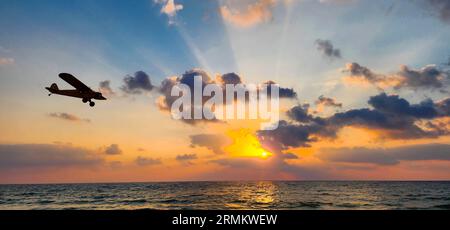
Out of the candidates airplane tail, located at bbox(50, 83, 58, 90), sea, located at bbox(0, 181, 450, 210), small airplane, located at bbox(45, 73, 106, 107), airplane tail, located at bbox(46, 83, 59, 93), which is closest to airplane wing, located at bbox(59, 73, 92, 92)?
small airplane, located at bbox(45, 73, 106, 107)

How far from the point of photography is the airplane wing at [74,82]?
33456mm

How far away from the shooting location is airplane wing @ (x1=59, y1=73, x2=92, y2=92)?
33.5 metres

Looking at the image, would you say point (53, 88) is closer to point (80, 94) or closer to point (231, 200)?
point (80, 94)

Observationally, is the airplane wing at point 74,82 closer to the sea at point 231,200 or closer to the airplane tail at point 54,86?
the airplane tail at point 54,86

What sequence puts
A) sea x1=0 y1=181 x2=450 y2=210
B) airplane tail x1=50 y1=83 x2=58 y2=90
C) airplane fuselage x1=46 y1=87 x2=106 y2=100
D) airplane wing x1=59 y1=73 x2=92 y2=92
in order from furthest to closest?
sea x1=0 y1=181 x2=450 y2=210, airplane tail x1=50 y1=83 x2=58 y2=90, airplane fuselage x1=46 y1=87 x2=106 y2=100, airplane wing x1=59 y1=73 x2=92 y2=92

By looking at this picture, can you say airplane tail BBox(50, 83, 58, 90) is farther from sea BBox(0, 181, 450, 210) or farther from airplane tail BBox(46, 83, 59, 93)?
sea BBox(0, 181, 450, 210)

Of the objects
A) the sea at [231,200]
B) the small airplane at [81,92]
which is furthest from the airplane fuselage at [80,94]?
the sea at [231,200]

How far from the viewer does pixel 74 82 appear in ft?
114

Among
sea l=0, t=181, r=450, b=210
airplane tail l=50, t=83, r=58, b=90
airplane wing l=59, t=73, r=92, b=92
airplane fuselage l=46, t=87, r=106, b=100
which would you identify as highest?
airplane tail l=50, t=83, r=58, b=90
